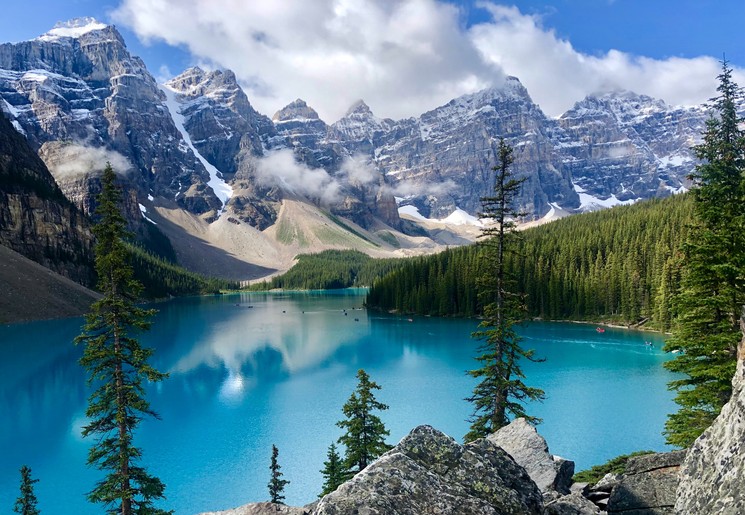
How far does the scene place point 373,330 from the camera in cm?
10281

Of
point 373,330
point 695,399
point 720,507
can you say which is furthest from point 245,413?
point 373,330

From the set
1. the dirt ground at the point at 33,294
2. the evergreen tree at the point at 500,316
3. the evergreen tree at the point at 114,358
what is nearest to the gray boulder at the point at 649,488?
the evergreen tree at the point at 500,316

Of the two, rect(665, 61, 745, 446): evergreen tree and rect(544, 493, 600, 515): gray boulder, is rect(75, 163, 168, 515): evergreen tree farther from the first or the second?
rect(665, 61, 745, 446): evergreen tree

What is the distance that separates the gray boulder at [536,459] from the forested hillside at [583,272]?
239 feet

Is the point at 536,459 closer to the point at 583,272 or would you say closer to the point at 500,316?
the point at 500,316

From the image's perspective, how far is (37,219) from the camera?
15762 centimetres

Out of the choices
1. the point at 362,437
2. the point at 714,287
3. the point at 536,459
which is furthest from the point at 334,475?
the point at 714,287

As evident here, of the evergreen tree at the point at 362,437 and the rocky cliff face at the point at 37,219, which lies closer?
the evergreen tree at the point at 362,437

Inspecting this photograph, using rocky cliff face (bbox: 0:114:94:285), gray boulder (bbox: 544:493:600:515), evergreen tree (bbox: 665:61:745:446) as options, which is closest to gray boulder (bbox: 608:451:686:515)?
gray boulder (bbox: 544:493:600:515)

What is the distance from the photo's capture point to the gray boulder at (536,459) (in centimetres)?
1182

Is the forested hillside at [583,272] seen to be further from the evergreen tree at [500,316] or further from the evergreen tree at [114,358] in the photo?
the evergreen tree at [114,358]

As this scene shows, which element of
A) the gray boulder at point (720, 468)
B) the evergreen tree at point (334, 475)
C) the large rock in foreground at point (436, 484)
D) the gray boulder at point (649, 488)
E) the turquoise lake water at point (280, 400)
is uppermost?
the gray boulder at point (720, 468)

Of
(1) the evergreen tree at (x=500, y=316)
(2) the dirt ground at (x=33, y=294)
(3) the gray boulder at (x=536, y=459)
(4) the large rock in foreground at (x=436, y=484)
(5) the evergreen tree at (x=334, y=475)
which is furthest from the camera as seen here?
(2) the dirt ground at (x=33, y=294)

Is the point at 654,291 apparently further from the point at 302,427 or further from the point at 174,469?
the point at 174,469
